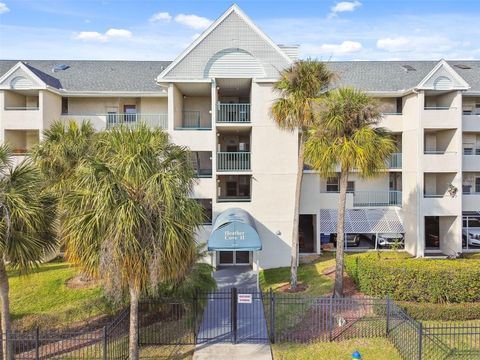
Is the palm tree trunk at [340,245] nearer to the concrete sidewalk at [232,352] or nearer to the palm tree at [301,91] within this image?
the palm tree at [301,91]

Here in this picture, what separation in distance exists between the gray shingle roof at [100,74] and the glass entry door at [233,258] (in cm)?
1302

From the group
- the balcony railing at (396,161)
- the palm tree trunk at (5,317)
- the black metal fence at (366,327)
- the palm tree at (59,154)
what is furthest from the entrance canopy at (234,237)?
Result: the balcony railing at (396,161)

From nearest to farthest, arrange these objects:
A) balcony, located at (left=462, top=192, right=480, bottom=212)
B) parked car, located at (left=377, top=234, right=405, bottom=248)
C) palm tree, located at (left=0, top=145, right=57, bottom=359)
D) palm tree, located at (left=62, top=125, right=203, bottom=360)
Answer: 1. palm tree, located at (left=62, top=125, right=203, bottom=360)
2. palm tree, located at (left=0, top=145, right=57, bottom=359)
3. balcony, located at (left=462, top=192, right=480, bottom=212)
4. parked car, located at (left=377, top=234, right=405, bottom=248)

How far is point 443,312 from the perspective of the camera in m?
16.6

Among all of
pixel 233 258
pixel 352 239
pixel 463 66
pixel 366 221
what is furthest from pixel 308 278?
pixel 463 66

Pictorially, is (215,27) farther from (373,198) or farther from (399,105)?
(373,198)

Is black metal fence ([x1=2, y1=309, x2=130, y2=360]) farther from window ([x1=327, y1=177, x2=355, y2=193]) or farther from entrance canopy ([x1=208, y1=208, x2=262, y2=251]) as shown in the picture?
window ([x1=327, y1=177, x2=355, y2=193])

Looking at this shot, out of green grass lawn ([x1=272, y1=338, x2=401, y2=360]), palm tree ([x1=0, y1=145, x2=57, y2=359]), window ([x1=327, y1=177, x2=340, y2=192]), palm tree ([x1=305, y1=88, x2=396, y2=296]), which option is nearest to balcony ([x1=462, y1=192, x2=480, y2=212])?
window ([x1=327, y1=177, x2=340, y2=192])

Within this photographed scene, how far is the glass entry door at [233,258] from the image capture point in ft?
84.5

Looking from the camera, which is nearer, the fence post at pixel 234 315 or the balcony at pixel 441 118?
the fence post at pixel 234 315

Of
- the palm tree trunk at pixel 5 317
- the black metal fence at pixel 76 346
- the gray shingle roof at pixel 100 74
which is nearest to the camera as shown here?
the palm tree trunk at pixel 5 317

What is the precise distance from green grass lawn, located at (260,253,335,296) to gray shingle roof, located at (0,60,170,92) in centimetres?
1569

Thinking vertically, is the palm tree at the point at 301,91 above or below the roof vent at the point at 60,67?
below

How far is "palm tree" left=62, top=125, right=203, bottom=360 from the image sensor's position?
10.6m
